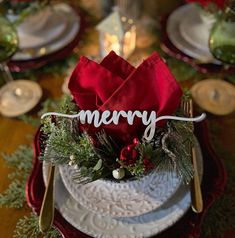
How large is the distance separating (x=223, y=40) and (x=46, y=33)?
454 millimetres


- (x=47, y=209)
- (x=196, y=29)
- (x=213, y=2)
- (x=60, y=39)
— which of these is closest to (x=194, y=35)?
(x=196, y=29)

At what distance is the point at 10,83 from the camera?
2.76ft

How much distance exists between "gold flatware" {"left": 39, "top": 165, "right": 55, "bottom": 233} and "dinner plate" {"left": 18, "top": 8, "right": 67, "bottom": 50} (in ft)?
1.40

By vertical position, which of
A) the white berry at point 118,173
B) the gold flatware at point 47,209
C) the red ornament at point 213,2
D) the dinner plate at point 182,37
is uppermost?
the red ornament at point 213,2

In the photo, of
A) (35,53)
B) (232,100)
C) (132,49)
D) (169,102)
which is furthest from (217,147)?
(35,53)

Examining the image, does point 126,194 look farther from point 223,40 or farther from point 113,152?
point 223,40

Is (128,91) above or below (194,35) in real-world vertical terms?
above

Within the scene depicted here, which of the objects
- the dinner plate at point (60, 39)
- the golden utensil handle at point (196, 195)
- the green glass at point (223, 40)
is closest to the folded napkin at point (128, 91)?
the golden utensil handle at point (196, 195)

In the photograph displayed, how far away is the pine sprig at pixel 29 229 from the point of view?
1.93 ft

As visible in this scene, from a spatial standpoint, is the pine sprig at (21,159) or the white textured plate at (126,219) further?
the pine sprig at (21,159)

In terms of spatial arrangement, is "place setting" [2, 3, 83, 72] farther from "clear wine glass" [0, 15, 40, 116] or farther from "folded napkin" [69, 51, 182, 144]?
"folded napkin" [69, 51, 182, 144]

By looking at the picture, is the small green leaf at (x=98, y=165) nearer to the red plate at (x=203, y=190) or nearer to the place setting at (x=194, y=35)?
the red plate at (x=203, y=190)

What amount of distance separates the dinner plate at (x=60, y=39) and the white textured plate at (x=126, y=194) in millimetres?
410

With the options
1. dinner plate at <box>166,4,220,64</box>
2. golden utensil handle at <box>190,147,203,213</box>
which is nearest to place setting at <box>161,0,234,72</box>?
dinner plate at <box>166,4,220,64</box>
